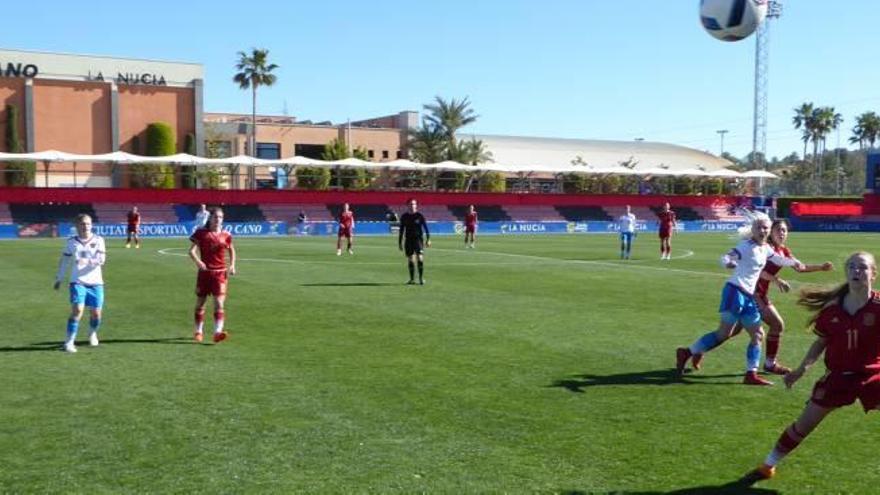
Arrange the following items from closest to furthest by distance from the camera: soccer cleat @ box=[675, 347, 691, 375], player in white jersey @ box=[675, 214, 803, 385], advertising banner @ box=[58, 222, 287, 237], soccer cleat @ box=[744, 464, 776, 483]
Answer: soccer cleat @ box=[744, 464, 776, 483] → player in white jersey @ box=[675, 214, 803, 385] → soccer cleat @ box=[675, 347, 691, 375] → advertising banner @ box=[58, 222, 287, 237]

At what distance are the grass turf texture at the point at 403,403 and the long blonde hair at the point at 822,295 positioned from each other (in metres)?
1.26

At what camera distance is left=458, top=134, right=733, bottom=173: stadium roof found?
4021 inches

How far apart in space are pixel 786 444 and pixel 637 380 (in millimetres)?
3515

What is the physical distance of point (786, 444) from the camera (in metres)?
6.11

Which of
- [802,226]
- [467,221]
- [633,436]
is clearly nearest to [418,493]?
[633,436]

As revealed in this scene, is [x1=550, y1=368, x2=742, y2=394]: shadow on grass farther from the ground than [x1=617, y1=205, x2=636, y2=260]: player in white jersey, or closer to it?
closer to it

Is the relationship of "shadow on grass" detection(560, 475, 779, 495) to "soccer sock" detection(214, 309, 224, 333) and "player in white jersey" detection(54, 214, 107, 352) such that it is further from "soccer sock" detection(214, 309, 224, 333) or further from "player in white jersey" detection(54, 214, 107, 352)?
"player in white jersey" detection(54, 214, 107, 352)

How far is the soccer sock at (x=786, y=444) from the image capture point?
19.9 feet

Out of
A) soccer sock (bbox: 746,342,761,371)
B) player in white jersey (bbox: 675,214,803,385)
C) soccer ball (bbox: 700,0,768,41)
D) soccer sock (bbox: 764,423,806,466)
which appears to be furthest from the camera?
soccer ball (bbox: 700,0,768,41)

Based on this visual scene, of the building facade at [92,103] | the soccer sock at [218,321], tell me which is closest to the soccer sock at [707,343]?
the soccer sock at [218,321]

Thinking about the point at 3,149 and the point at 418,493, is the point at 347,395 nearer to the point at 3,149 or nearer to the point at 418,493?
the point at 418,493

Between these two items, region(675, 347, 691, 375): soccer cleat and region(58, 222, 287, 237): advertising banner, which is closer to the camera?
region(675, 347, 691, 375): soccer cleat

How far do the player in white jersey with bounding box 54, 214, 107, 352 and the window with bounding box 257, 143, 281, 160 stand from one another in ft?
251

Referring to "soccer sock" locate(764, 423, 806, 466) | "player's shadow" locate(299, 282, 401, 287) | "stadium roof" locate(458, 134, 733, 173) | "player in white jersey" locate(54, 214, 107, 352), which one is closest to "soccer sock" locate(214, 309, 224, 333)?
"player in white jersey" locate(54, 214, 107, 352)
